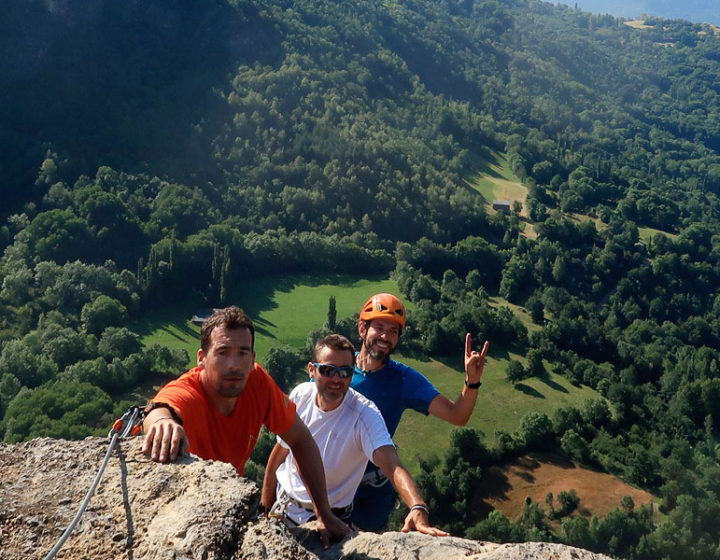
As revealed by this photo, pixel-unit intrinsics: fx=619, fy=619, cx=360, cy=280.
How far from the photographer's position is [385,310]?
774 cm

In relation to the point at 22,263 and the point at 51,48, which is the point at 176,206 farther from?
the point at 51,48

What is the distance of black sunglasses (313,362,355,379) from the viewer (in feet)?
21.1

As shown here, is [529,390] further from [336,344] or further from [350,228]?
[336,344]

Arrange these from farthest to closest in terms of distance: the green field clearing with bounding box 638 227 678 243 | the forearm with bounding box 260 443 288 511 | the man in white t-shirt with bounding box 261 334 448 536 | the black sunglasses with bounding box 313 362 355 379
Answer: the green field clearing with bounding box 638 227 678 243, the forearm with bounding box 260 443 288 511, the black sunglasses with bounding box 313 362 355 379, the man in white t-shirt with bounding box 261 334 448 536

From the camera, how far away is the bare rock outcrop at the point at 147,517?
4.33 metres

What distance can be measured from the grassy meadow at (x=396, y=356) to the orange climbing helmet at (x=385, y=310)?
34385 mm

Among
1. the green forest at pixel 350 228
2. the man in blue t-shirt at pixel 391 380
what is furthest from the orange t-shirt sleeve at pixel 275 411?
the green forest at pixel 350 228

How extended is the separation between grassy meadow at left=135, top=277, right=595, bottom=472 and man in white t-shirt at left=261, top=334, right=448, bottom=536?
35.2 metres

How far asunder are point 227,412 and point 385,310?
2.86m

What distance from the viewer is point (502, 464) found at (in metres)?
42.9

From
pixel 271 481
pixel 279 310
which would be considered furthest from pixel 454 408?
pixel 279 310

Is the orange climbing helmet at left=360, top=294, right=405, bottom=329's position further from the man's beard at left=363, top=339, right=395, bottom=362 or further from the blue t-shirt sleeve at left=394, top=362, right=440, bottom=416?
the blue t-shirt sleeve at left=394, top=362, right=440, bottom=416

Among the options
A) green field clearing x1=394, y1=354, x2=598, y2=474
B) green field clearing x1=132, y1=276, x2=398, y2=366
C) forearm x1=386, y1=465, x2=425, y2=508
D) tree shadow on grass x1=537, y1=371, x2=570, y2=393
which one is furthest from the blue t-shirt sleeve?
tree shadow on grass x1=537, y1=371, x2=570, y2=393

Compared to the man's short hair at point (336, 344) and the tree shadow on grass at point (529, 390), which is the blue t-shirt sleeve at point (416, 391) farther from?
the tree shadow on grass at point (529, 390)
